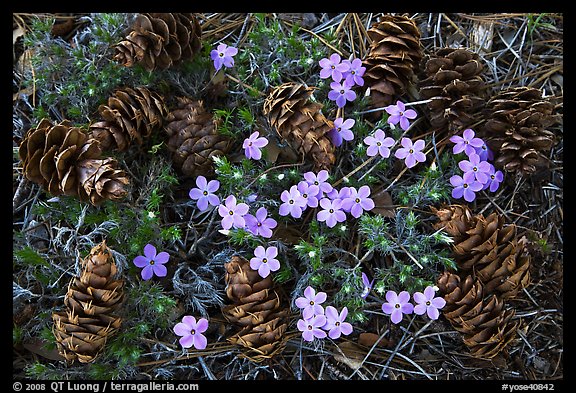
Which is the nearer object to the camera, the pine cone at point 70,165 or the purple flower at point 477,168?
the pine cone at point 70,165

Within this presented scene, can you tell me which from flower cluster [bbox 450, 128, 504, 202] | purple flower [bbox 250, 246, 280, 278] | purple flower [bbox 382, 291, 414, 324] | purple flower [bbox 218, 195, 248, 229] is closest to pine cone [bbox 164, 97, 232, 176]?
purple flower [bbox 218, 195, 248, 229]

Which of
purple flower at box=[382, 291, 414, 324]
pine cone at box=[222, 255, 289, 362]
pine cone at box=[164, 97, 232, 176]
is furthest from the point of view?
pine cone at box=[164, 97, 232, 176]

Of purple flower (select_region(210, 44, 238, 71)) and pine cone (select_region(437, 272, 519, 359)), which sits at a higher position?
purple flower (select_region(210, 44, 238, 71))

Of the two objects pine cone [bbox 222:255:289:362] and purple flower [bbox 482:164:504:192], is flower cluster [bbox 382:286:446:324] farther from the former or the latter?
purple flower [bbox 482:164:504:192]

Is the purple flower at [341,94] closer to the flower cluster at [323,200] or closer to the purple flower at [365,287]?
the flower cluster at [323,200]

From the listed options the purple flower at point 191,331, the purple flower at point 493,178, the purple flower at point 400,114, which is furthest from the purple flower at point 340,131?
the purple flower at point 191,331

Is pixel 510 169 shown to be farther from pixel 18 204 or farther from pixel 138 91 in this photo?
pixel 18 204

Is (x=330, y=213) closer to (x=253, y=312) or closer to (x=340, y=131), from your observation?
(x=340, y=131)

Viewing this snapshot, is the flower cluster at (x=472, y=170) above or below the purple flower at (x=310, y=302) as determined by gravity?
above
